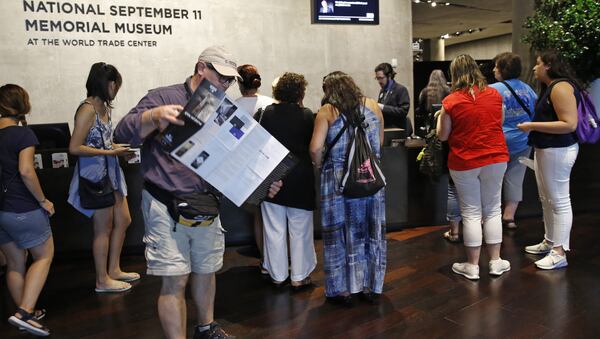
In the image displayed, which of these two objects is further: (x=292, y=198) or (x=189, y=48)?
(x=189, y=48)

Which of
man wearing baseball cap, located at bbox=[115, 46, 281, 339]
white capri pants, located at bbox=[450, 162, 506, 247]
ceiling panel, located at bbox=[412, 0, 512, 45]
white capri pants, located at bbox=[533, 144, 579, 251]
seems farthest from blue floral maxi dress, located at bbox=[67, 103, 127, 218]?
ceiling panel, located at bbox=[412, 0, 512, 45]

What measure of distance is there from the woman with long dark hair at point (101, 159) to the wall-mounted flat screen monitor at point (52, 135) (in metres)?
0.91

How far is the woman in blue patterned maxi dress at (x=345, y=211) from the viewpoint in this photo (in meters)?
2.74

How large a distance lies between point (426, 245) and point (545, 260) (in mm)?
900

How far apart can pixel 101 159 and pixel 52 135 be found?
108 cm

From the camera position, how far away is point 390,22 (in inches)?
296

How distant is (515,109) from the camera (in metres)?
3.94

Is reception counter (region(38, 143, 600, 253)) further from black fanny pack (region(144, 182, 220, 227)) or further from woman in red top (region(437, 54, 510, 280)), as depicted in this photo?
black fanny pack (region(144, 182, 220, 227))

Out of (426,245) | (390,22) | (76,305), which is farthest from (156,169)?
(390,22)

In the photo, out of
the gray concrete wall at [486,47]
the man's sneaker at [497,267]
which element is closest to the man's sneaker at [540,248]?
the man's sneaker at [497,267]

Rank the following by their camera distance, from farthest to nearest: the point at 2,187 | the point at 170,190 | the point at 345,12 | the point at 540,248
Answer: the point at 345,12, the point at 540,248, the point at 2,187, the point at 170,190

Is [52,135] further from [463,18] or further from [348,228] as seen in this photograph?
[463,18]

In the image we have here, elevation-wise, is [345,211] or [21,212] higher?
[21,212]

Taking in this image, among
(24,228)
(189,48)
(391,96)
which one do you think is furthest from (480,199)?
(189,48)
